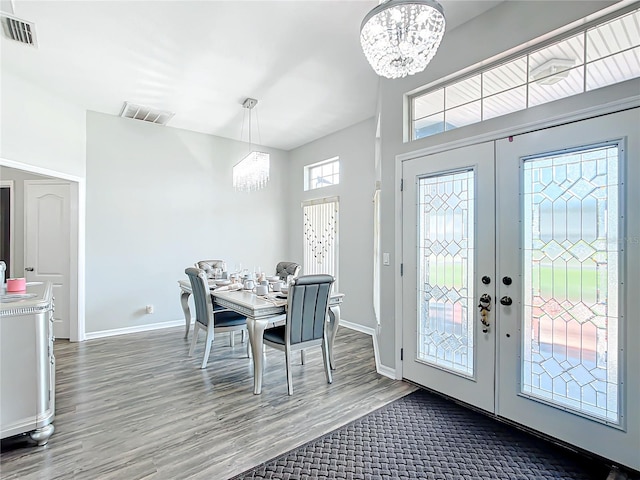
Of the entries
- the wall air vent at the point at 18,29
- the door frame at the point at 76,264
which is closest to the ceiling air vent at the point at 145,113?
the door frame at the point at 76,264

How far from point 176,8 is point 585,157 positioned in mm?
3206

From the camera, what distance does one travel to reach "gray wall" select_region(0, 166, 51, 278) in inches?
183

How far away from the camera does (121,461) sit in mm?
2082

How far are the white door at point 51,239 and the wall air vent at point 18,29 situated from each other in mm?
2105

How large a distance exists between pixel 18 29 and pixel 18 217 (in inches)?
116

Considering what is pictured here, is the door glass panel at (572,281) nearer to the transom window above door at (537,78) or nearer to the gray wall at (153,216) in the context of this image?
the transom window above door at (537,78)

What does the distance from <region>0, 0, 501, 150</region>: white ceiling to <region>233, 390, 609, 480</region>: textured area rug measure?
3.28 metres

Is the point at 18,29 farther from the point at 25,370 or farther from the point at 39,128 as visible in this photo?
the point at 25,370

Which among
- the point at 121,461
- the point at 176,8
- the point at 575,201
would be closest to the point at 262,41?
the point at 176,8

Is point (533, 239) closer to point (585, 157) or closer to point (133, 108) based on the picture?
point (585, 157)

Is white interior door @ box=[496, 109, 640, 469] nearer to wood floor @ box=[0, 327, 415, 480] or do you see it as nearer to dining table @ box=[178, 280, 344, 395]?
wood floor @ box=[0, 327, 415, 480]

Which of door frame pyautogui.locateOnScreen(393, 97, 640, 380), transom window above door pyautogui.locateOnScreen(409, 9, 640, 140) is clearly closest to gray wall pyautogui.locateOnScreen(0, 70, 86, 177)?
door frame pyautogui.locateOnScreen(393, 97, 640, 380)

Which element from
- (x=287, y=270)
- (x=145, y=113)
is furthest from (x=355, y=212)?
(x=145, y=113)

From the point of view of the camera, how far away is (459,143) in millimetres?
2783
